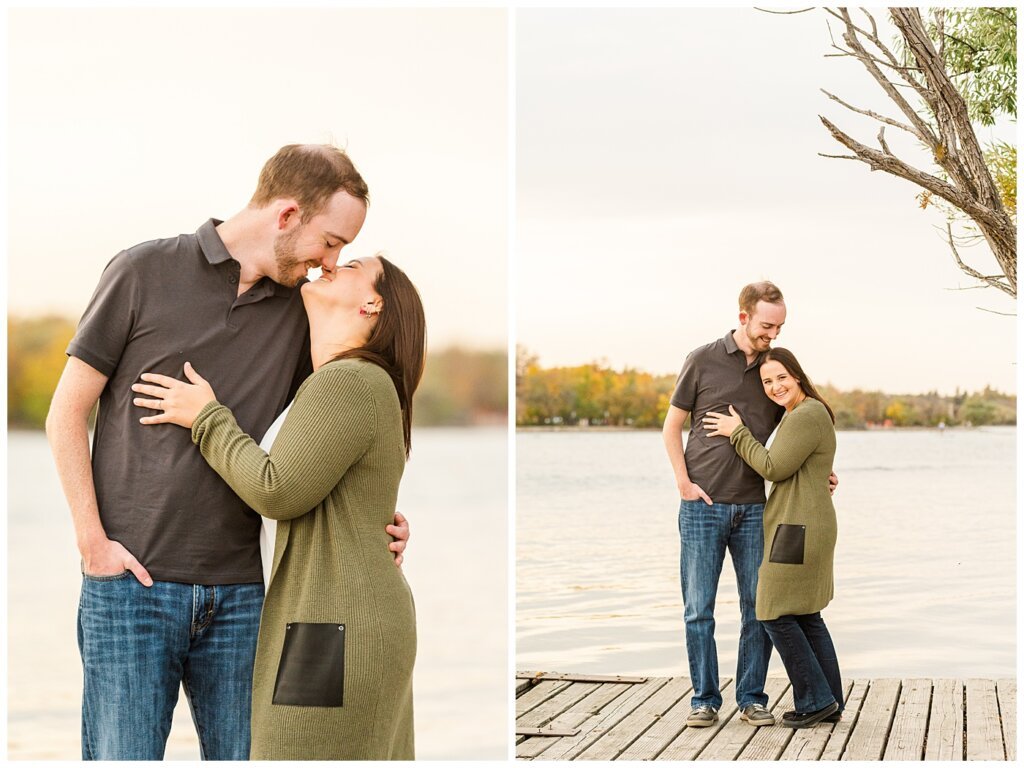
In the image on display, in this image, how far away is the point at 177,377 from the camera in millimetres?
2359

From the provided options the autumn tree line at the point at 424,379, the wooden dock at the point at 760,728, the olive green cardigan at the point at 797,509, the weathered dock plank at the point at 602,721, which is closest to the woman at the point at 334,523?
the autumn tree line at the point at 424,379

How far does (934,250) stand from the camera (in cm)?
566

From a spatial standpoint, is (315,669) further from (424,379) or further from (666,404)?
(666,404)

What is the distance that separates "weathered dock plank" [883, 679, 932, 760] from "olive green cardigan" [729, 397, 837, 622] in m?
0.56

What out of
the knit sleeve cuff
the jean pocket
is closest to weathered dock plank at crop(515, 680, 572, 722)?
the jean pocket

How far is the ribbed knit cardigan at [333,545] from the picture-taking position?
221cm

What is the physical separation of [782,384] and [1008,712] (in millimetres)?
1677

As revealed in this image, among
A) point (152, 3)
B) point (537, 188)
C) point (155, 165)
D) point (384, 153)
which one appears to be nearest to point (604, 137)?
point (537, 188)

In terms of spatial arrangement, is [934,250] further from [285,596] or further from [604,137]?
[285,596]

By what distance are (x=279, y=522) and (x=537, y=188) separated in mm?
5756

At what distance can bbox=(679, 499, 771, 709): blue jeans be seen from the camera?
4.45m

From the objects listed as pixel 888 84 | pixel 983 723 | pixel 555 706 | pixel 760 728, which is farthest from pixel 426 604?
pixel 888 84

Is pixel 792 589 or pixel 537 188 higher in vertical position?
pixel 537 188

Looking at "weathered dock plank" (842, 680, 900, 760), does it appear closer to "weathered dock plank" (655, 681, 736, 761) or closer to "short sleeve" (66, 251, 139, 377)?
"weathered dock plank" (655, 681, 736, 761)
